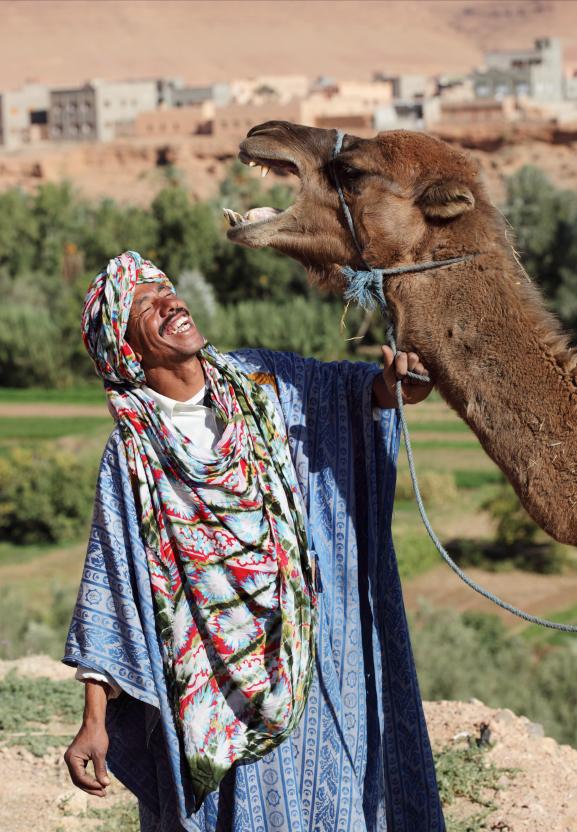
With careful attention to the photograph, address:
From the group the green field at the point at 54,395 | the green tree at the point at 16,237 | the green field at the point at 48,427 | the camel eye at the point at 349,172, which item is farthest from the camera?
the green tree at the point at 16,237

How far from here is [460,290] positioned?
302 cm

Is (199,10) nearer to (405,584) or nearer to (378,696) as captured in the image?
(405,584)

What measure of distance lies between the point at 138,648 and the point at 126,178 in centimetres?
6635

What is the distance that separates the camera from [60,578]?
1557 centimetres

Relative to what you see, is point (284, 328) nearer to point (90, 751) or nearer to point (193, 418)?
point (193, 418)

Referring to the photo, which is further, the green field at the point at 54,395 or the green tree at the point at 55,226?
the green tree at the point at 55,226

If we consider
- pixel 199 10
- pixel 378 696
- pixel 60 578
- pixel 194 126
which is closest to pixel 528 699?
pixel 378 696

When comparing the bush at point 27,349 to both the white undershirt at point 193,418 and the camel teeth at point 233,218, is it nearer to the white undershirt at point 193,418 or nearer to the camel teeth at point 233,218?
the camel teeth at point 233,218

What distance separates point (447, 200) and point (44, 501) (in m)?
15.8

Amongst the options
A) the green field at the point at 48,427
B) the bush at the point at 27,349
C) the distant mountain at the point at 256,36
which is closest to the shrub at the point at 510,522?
the green field at the point at 48,427

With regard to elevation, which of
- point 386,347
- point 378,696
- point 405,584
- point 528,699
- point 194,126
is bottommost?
point 405,584

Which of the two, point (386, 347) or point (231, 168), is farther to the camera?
point (231, 168)

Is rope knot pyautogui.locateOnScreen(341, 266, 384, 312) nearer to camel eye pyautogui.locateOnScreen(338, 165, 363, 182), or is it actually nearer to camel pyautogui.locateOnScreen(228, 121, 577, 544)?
camel pyautogui.locateOnScreen(228, 121, 577, 544)

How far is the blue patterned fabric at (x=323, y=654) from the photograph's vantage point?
9.85 ft
